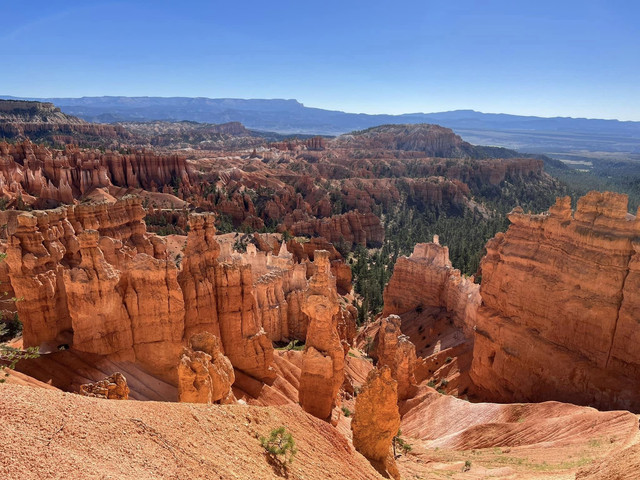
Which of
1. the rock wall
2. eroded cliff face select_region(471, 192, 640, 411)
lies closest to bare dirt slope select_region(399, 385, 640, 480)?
eroded cliff face select_region(471, 192, 640, 411)

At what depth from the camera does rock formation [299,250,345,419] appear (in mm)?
14562

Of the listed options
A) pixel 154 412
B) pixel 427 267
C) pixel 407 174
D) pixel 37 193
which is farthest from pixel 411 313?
pixel 407 174

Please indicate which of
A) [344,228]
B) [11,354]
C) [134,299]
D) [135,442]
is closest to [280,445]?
[135,442]

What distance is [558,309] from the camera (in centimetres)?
2103

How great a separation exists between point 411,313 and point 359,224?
38701mm

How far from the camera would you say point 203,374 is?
37.7ft

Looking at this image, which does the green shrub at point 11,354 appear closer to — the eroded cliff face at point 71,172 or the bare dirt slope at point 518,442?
the bare dirt slope at point 518,442

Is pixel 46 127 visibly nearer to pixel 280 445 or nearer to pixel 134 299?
pixel 134 299

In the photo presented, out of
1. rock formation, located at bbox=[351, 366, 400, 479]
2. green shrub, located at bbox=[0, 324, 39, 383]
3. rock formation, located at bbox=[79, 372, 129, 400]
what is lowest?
rock formation, located at bbox=[351, 366, 400, 479]

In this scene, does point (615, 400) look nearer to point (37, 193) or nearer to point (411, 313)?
point (411, 313)

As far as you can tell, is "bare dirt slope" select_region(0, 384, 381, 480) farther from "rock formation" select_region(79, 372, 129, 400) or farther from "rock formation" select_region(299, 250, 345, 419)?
"rock formation" select_region(299, 250, 345, 419)

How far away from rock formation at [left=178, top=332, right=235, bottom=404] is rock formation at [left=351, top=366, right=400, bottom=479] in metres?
4.07

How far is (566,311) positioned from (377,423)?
42.3 ft

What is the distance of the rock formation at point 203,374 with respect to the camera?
37.3ft
